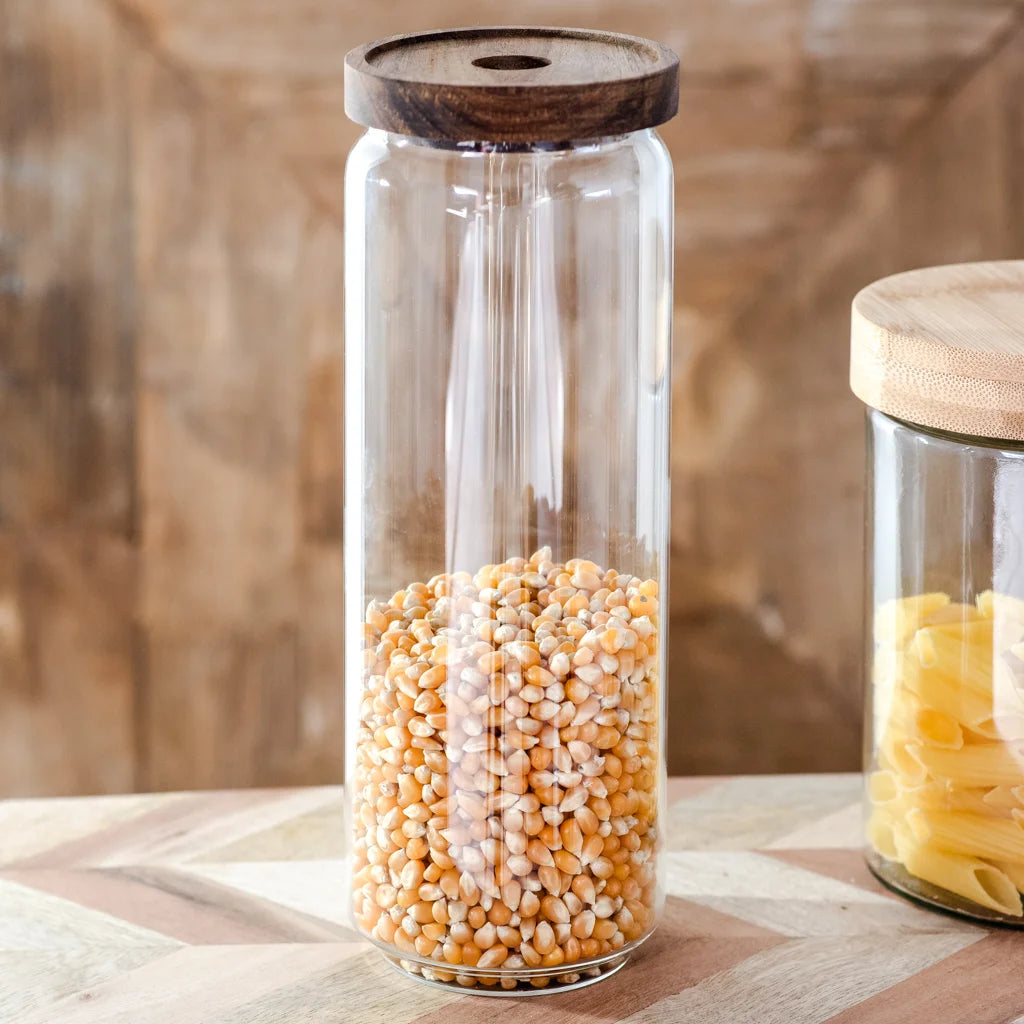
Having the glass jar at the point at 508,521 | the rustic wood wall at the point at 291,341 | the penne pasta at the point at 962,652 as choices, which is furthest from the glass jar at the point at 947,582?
the rustic wood wall at the point at 291,341

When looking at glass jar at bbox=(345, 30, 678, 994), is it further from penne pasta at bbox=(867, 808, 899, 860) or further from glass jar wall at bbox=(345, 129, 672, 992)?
penne pasta at bbox=(867, 808, 899, 860)

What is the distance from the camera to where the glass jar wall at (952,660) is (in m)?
0.69

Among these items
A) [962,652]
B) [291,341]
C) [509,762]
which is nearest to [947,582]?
[962,652]

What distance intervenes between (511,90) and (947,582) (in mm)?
329

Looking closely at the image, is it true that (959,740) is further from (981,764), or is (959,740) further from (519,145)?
(519,145)

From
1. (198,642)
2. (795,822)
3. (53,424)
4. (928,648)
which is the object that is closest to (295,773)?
(198,642)

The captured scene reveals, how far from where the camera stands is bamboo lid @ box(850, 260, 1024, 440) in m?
0.65

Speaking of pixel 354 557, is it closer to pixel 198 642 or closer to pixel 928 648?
pixel 928 648

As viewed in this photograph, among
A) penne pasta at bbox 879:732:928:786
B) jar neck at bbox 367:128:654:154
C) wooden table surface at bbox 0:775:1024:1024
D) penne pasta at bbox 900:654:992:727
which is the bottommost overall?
wooden table surface at bbox 0:775:1024:1024

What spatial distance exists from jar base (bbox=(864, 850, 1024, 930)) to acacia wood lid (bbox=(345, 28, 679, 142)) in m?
0.40

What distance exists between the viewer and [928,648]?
2.33 ft

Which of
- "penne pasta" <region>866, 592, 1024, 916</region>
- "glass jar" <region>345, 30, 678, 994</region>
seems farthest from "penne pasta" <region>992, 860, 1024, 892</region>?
"glass jar" <region>345, 30, 678, 994</region>

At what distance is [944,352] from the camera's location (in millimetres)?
654

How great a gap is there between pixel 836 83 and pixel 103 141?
18.9 inches
